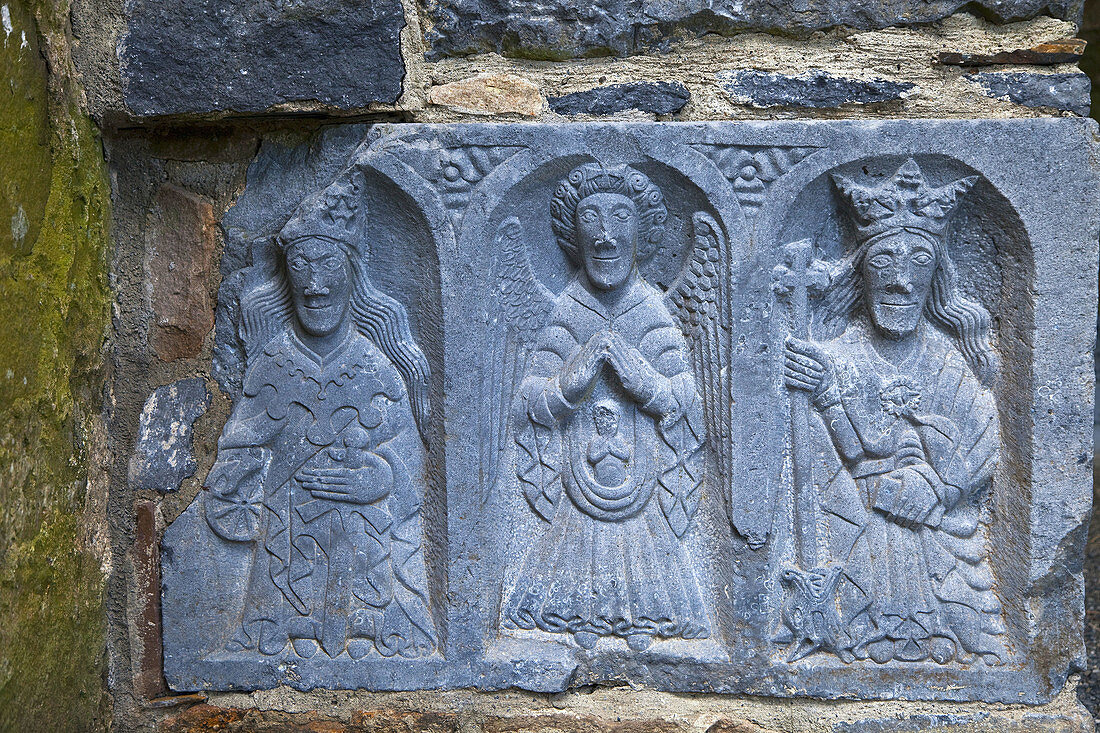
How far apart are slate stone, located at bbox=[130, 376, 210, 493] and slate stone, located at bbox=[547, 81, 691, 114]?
1167 mm

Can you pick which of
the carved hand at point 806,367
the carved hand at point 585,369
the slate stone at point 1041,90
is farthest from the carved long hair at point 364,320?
the slate stone at point 1041,90

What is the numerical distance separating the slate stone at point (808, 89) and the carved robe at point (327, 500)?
1100 millimetres

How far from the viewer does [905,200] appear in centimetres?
230

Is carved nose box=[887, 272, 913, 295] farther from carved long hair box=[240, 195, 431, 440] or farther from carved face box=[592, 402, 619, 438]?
carved long hair box=[240, 195, 431, 440]

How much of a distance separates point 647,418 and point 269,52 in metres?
1.27

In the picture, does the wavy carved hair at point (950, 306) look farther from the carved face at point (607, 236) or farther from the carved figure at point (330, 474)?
the carved figure at point (330, 474)

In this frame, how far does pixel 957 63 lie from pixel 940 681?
59.0 inches

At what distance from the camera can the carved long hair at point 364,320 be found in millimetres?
2424

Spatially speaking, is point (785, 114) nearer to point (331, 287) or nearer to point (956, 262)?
point (956, 262)

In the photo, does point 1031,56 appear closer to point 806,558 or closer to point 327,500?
point 806,558

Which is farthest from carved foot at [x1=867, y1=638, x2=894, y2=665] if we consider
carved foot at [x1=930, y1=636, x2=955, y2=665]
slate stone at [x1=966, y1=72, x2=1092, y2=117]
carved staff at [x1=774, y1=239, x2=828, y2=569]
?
slate stone at [x1=966, y1=72, x2=1092, y2=117]

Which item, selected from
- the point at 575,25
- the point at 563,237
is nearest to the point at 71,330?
the point at 563,237

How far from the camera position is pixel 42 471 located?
220 centimetres

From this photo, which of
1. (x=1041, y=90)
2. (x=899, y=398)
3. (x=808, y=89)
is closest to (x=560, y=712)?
(x=899, y=398)
